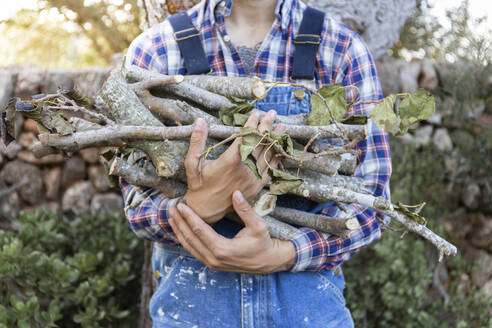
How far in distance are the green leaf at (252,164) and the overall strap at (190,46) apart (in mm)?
454

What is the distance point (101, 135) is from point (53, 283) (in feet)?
4.83

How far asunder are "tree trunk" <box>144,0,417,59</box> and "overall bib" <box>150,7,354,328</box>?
75cm

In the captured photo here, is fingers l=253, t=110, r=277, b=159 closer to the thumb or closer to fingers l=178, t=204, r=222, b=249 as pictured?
the thumb

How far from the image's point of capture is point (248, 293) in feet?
4.44

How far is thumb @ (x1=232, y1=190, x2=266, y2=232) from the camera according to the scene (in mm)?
1218

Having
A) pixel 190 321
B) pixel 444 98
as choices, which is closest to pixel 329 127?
pixel 190 321

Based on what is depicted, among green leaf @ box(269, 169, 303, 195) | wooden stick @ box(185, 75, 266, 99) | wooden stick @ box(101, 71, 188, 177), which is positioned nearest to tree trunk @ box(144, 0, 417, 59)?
wooden stick @ box(185, 75, 266, 99)

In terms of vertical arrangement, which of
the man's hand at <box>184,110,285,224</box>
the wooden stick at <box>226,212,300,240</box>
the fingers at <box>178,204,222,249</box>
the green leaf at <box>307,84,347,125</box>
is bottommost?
the wooden stick at <box>226,212,300,240</box>

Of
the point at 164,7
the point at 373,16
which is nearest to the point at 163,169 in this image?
the point at 164,7

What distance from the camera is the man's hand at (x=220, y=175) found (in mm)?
1169

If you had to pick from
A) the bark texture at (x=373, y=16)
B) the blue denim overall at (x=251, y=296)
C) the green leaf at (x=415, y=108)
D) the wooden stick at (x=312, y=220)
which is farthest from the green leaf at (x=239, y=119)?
the bark texture at (x=373, y=16)

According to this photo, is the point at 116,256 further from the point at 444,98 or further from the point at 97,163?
the point at 444,98

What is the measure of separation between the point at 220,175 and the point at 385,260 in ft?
6.76

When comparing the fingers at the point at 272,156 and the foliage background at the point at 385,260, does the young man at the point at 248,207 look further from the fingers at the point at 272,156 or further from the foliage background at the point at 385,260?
the foliage background at the point at 385,260
